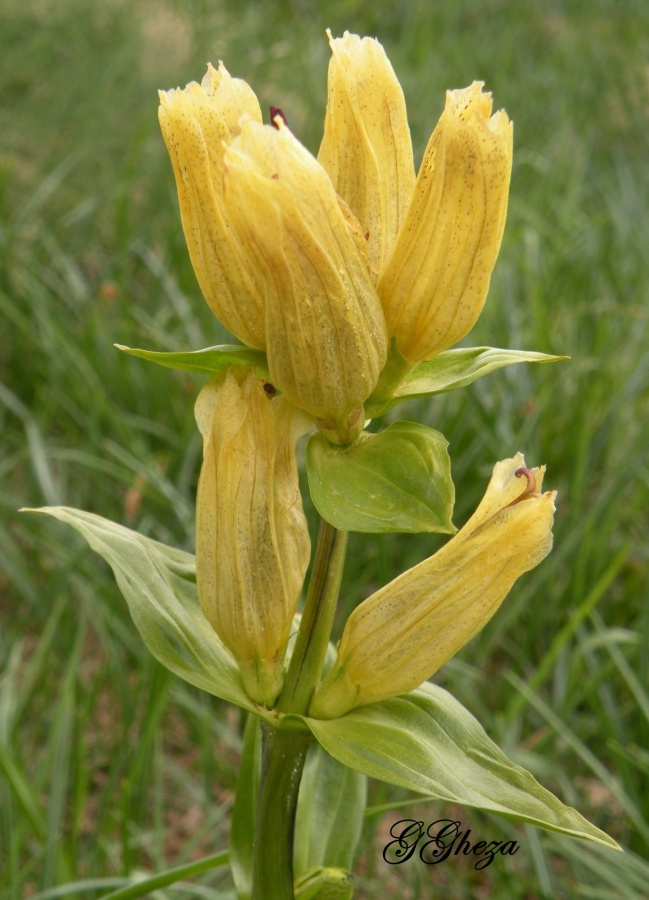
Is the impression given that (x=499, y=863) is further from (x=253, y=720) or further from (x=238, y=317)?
(x=238, y=317)

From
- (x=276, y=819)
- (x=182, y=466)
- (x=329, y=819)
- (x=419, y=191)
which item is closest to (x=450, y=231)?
(x=419, y=191)

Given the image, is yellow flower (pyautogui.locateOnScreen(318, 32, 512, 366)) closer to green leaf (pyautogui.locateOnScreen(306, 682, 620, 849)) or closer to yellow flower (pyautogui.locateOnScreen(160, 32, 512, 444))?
yellow flower (pyautogui.locateOnScreen(160, 32, 512, 444))

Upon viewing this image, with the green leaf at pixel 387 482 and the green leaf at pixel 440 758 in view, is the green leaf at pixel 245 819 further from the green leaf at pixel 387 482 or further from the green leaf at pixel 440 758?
the green leaf at pixel 387 482
